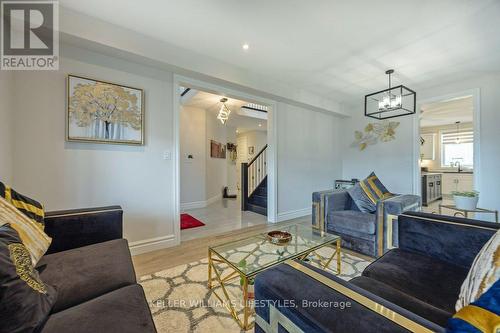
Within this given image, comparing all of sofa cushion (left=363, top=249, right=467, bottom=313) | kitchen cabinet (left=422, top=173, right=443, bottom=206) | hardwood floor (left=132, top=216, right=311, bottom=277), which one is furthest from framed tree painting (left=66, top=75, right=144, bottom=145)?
kitchen cabinet (left=422, top=173, right=443, bottom=206)

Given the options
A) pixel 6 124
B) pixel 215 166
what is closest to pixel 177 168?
pixel 6 124

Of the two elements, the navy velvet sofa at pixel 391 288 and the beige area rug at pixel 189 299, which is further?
the beige area rug at pixel 189 299

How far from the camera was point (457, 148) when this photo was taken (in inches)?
269

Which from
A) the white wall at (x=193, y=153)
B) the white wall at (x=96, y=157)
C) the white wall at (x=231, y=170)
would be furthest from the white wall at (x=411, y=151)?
the white wall at (x=96, y=157)

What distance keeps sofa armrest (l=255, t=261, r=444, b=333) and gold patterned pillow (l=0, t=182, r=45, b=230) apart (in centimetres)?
147

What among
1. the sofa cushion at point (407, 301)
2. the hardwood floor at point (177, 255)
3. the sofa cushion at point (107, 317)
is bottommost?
the hardwood floor at point (177, 255)

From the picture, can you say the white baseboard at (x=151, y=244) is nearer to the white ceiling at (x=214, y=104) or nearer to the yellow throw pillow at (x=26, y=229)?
the yellow throw pillow at (x=26, y=229)

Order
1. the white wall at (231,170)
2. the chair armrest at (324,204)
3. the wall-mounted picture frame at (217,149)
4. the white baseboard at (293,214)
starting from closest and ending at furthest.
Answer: the chair armrest at (324,204), the white baseboard at (293,214), the wall-mounted picture frame at (217,149), the white wall at (231,170)

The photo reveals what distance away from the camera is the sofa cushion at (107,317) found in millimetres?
765

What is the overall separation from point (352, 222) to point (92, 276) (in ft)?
8.05

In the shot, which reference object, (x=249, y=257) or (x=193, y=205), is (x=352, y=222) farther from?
(x=193, y=205)

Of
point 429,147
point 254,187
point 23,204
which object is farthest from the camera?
point 429,147

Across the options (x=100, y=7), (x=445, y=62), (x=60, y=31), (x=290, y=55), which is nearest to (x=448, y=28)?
(x=445, y=62)

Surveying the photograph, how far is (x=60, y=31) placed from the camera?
1.91m
